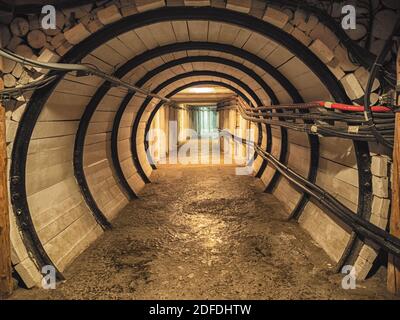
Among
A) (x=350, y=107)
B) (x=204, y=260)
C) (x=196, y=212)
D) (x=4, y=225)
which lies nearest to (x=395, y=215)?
(x=350, y=107)

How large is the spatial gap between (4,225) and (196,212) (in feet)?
13.7

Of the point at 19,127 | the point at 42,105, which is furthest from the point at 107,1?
the point at 19,127

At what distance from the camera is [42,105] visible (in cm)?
371

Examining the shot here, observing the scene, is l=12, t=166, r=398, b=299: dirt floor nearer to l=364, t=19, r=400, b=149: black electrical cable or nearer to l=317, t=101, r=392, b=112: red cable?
l=364, t=19, r=400, b=149: black electrical cable

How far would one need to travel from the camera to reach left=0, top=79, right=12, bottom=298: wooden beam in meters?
3.48

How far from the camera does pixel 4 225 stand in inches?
139

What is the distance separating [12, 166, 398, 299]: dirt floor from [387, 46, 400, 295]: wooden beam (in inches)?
7.2

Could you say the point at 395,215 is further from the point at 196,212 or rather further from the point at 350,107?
the point at 196,212

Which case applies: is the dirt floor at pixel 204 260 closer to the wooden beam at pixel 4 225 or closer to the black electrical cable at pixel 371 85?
the wooden beam at pixel 4 225

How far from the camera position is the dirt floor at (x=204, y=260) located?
3.70 meters

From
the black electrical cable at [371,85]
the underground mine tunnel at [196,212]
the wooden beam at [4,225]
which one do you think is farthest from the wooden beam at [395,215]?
the wooden beam at [4,225]

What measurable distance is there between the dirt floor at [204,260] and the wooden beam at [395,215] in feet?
0.60

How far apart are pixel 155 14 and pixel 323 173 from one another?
4.10 m
